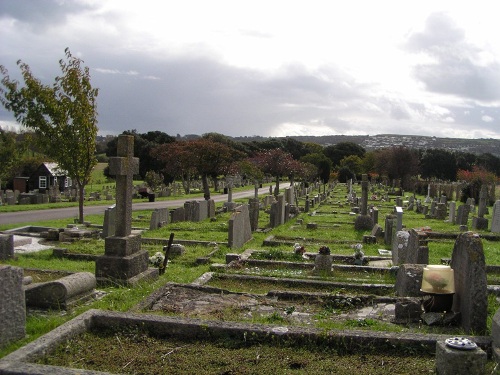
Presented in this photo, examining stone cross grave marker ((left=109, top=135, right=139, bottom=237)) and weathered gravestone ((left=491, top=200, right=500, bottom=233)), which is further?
weathered gravestone ((left=491, top=200, right=500, bottom=233))

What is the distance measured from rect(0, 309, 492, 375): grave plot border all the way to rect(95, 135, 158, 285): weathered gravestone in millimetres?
2672

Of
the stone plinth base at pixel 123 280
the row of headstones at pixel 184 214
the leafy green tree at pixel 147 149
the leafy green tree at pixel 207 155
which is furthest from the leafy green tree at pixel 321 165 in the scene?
the stone plinth base at pixel 123 280

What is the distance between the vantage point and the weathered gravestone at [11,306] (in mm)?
5340

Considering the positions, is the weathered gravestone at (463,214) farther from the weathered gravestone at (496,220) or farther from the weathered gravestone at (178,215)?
the weathered gravestone at (178,215)

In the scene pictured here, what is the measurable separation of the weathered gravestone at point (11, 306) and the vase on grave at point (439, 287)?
518cm

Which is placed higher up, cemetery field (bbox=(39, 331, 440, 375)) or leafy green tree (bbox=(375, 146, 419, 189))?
leafy green tree (bbox=(375, 146, 419, 189))

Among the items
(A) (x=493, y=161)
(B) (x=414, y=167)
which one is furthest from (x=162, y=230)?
(A) (x=493, y=161)

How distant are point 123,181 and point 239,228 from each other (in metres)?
5.75

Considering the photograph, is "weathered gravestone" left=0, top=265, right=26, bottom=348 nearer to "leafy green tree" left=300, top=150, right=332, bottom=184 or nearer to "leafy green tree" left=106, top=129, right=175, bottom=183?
"leafy green tree" left=106, top=129, right=175, bottom=183

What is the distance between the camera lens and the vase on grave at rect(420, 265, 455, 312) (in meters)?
6.55

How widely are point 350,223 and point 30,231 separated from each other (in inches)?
552

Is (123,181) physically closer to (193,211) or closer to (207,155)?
(193,211)

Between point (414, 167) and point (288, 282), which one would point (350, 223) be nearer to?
point (288, 282)

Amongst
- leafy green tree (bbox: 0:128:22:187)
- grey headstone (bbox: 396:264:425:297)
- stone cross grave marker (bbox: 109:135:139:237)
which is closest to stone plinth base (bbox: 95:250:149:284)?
stone cross grave marker (bbox: 109:135:139:237)
